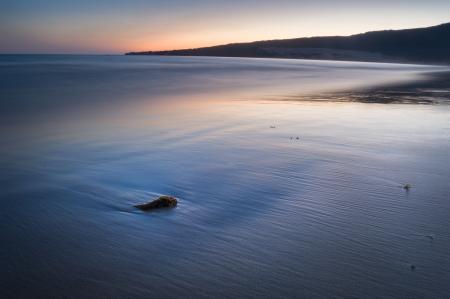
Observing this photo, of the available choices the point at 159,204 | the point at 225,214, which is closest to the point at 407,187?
the point at 225,214

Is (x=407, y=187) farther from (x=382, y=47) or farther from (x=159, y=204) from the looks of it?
(x=382, y=47)

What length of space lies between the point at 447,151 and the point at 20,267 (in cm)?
730

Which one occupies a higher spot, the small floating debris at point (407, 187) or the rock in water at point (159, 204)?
the rock in water at point (159, 204)

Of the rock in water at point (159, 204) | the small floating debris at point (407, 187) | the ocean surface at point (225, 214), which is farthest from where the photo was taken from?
the small floating debris at point (407, 187)

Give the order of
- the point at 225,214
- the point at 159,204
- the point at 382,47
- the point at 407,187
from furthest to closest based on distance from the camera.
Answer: the point at 382,47 → the point at 407,187 → the point at 159,204 → the point at 225,214

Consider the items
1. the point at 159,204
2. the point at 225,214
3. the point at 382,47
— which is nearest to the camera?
the point at 225,214

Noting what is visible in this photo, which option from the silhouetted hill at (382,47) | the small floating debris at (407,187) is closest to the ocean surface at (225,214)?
the small floating debris at (407,187)

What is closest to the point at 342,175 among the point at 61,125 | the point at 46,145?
the point at 46,145

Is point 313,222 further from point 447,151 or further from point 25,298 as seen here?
point 447,151

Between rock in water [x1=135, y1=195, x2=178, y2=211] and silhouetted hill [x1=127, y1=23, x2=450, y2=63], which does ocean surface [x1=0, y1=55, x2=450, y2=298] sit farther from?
silhouetted hill [x1=127, y1=23, x2=450, y2=63]

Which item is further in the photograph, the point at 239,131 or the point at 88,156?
the point at 239,131

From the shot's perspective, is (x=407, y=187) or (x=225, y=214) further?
(x=407, y=187)

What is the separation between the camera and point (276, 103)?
16766 mm

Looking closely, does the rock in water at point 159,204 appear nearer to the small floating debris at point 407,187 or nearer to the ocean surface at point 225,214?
the ocean surface at point 225,214
